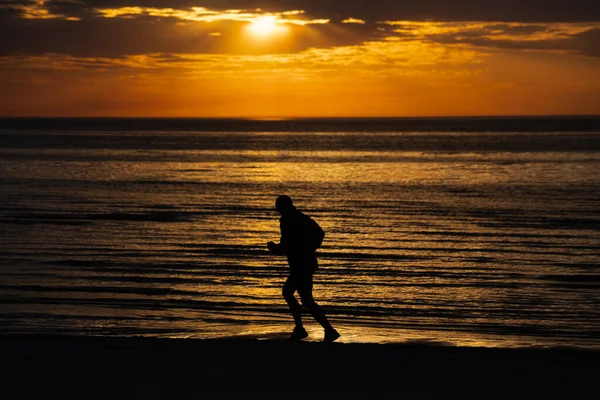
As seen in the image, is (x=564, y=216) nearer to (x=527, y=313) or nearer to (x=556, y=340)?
(x=527, y=313)

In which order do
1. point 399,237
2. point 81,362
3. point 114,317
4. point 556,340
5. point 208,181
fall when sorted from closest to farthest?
point 81,362
point 556,340
point 114,317
point 399,237
point 208,181

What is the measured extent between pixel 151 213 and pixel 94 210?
2.29 meters

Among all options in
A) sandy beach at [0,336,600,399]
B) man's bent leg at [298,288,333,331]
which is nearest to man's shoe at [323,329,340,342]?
man's bent leg at [298,288,333,331]

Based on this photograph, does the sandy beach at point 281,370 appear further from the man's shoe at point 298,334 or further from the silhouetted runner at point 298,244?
the silhouetted runner at point 298,244

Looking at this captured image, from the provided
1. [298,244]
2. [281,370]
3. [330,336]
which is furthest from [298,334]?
[281,370]

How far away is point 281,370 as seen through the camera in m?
9.76

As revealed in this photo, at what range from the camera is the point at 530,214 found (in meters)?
31.7

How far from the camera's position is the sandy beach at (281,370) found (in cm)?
893

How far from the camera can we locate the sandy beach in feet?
29.3

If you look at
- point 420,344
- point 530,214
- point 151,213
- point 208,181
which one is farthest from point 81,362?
point 208,181

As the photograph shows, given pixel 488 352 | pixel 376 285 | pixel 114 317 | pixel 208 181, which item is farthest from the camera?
pixel 208 181

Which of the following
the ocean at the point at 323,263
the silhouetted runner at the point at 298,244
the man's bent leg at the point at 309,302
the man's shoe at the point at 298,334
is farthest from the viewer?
the ocean at the point at 323,263

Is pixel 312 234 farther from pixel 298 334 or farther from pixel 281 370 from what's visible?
pixel 281 370

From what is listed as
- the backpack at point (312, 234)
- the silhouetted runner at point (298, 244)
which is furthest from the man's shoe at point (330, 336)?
the backpack at point (312, 234)
